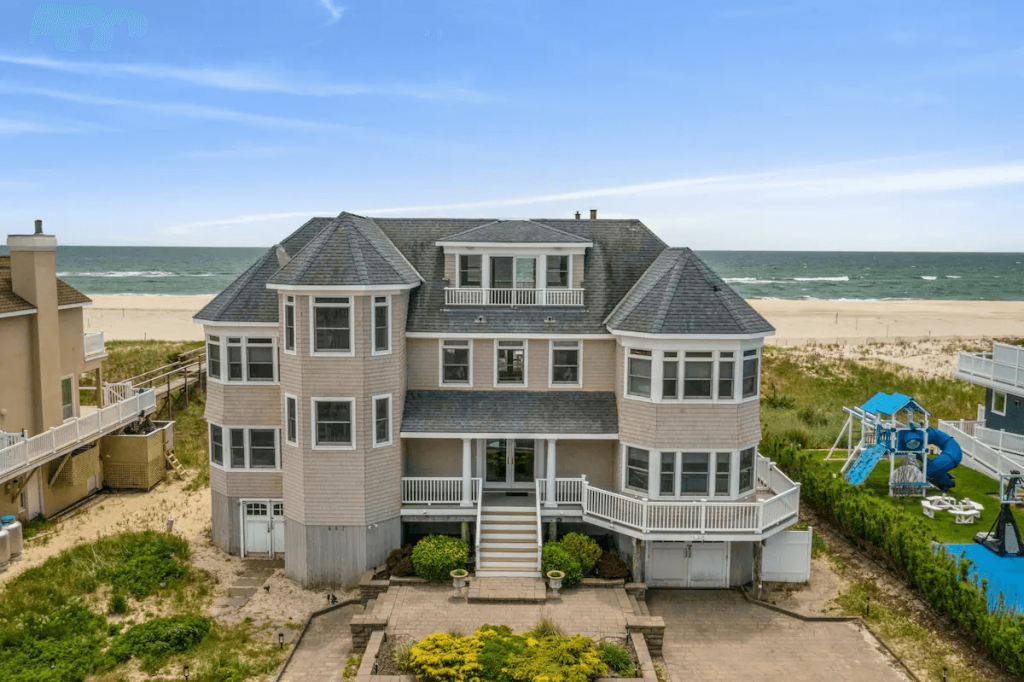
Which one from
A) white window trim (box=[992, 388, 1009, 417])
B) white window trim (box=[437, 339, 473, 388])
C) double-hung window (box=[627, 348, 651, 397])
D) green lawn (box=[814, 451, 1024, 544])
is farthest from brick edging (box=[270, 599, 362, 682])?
white window trim (box=[992, 388, 1009, 417])

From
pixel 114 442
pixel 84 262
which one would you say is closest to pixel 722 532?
pixel 114 442

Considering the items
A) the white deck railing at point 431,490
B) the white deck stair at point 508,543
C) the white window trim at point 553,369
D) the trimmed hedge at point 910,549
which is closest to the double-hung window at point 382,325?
the white window trim at point 553,369

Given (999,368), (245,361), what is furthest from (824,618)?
(245,361)

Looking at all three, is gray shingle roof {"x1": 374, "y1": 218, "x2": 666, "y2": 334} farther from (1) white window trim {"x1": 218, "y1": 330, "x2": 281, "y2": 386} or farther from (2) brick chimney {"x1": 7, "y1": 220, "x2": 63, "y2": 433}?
(2) brick chimney {"x1": 7, "y1": 220, "x2": 63, "y2": 433}

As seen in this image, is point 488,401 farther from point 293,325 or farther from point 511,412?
point 293,325

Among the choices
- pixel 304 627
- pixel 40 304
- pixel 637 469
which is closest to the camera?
pixel 304 627
